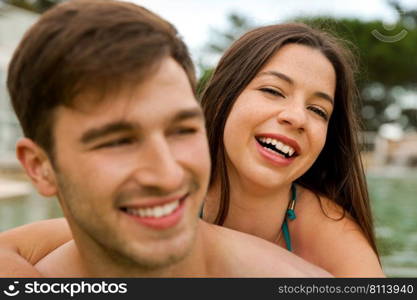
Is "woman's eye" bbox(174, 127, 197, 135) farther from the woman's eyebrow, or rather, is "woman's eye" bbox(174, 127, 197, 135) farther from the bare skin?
the woman's eyebrow

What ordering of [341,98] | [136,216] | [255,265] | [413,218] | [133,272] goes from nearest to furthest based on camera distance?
[136,216] → [133,272] → [255,265] → [341,98] → [413,218]

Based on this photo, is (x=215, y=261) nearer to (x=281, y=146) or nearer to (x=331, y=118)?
(x=281, y=146)

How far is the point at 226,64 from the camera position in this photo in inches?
123

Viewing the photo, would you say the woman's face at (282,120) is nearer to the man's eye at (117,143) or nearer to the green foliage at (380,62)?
the man's eye at (117,143)

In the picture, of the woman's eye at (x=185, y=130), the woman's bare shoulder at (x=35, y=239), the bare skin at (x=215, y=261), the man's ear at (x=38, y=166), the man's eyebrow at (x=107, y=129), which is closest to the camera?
the man's eyebrow at (x=107, y=129)

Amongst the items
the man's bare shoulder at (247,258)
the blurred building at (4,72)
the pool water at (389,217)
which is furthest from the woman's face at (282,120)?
the blurred building at (4,72)

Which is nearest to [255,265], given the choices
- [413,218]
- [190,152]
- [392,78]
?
[190,152]

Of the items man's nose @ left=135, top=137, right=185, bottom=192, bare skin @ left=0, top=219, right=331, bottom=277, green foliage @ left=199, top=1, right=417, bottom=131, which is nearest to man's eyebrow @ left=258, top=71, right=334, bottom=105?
bare skin @ left=0, top=219, right=331, bottom=277

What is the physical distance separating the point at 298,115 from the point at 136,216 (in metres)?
1.16

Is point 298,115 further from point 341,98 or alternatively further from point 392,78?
point 392,78

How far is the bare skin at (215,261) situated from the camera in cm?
205

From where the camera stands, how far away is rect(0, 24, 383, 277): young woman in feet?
8.73

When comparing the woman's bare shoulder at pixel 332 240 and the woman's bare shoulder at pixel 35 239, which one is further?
the woman's bare shoulder at pixel 332 240

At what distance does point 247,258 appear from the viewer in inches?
82.5
